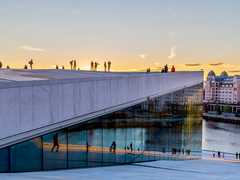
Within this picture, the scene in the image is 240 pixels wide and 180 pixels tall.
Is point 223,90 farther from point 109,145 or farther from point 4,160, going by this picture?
point 4,160

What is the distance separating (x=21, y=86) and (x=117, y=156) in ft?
33.2

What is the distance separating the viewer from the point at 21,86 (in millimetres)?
6035

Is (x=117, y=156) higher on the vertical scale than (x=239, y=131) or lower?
higher

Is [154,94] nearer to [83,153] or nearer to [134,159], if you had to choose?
[134,159]

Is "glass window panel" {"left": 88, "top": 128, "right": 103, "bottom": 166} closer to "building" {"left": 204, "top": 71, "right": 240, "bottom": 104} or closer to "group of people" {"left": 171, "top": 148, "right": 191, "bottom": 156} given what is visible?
"group of people" {"left": 171, "top": 148, "right": 191, "bottom": 156}

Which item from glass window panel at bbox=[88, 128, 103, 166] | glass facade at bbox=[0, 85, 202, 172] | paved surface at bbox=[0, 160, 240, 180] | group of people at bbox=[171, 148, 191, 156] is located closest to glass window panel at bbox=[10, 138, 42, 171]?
glass facade at bbox=[0, 85, 202, 172]

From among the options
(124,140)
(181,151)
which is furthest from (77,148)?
(181,151)

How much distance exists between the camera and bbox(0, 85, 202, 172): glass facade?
390 inches

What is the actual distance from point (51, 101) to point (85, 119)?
7.75 ft

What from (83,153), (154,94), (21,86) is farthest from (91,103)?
(154,94)

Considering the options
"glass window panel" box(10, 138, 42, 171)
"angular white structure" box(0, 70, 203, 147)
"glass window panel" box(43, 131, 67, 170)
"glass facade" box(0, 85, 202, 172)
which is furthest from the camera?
"glass window panel" box(43, 131, 67, 170)

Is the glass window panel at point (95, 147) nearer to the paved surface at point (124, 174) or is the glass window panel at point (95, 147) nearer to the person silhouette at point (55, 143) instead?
the paved surface at point (124, 174)

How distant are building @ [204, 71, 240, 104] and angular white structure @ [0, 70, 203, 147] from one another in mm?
138497

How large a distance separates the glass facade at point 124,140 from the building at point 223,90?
124 metres
